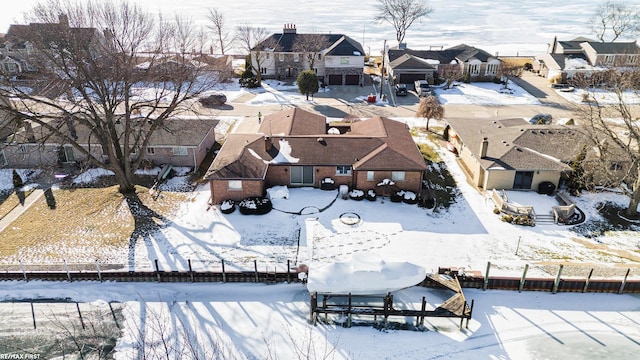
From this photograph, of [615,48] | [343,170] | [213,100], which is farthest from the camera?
[615,48]

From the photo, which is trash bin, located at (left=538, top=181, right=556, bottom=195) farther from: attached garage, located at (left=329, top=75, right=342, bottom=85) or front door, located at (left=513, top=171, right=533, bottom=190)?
attached garage, located at (left=329, top=75, right=342, bottom=85)

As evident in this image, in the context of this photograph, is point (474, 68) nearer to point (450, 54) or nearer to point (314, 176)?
point (450, 54)

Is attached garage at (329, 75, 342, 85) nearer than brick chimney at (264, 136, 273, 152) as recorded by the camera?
No

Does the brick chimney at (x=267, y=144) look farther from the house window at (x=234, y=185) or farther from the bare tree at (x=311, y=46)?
the bare tree at (x=311, y=46)

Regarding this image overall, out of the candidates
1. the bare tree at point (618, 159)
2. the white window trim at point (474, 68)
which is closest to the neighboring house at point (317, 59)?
the white window trim at point (474, 68)

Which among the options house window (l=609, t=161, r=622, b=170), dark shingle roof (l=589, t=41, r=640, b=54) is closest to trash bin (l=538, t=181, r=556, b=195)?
house window (l=609, t=161, r=622, b=170)

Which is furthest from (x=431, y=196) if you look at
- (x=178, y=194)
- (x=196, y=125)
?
(x=196, y=125)

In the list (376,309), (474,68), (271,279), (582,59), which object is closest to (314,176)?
(271,279)

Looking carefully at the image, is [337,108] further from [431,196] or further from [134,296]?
[134,296]
